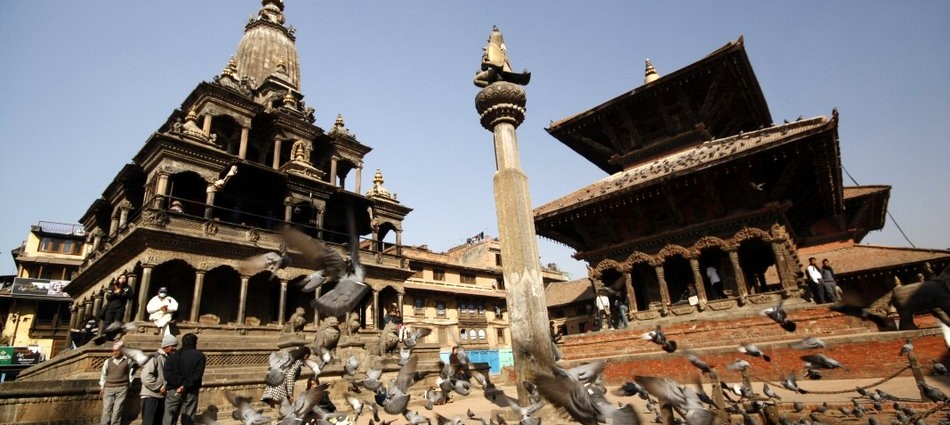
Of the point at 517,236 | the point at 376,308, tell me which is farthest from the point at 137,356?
the point at 376,308

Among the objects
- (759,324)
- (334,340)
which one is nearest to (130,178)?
(334,340)

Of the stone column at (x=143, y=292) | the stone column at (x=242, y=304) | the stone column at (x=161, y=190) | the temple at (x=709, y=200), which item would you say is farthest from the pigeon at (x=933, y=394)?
the stone column at (x=161, y=190)

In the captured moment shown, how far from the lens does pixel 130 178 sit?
25.4 meters

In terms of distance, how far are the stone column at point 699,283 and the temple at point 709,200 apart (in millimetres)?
38

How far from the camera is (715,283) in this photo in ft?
54.1

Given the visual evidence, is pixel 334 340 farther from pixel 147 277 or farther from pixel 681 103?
pixel 681 103

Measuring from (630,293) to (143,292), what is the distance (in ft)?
64.2

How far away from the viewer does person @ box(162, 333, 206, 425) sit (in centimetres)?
739

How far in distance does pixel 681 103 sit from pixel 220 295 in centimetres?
2352

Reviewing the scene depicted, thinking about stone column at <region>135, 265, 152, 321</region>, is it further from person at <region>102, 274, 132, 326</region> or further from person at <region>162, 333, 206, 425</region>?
person at <region>162, 333, 206, 425</region>

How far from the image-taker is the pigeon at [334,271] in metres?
6.79

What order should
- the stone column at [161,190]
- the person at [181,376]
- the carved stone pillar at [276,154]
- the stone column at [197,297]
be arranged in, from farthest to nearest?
the carved stone pillar at [276,154] < the stone column at [161,190] < the stone column at [197,297] < the person at [181,376]

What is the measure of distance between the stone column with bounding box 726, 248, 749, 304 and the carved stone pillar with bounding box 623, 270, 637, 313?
351cm

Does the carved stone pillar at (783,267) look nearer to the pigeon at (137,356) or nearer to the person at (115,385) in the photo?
the pigeon at (137,356)
